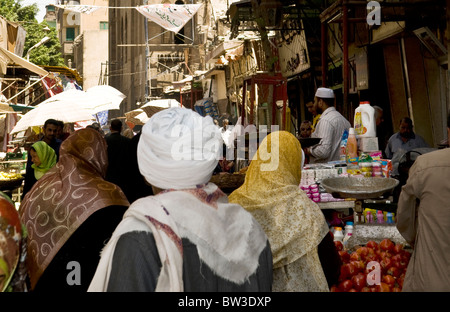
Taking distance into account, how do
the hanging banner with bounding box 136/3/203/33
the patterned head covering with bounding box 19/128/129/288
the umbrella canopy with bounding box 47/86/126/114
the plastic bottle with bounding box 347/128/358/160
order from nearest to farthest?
the patterned head covering with bounding box 19/128/129/288 → the plastic bottle with bounding box 347/128/358/160 → the umbrella canopy with bounding box 47/86/126/114 → the hanging banner with bounding box 136/3/203/33

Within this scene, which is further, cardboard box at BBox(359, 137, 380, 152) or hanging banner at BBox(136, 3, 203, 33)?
hanging banner at BBox(136, 3, 203, 33)

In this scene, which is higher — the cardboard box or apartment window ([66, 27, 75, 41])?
apartment window ([66, 27, 75, 41])

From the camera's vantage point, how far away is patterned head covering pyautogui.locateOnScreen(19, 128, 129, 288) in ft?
11.3

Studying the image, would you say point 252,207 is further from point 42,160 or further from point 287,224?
point 42,160

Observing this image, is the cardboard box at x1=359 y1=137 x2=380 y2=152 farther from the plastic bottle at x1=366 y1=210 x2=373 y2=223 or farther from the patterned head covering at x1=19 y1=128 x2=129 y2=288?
the patterned head covering at x1=19 y1=128 x2=129 y2=288

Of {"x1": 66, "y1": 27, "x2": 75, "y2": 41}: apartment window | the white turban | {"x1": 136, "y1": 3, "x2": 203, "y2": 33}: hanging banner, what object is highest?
{"x1": 66, "y1": 27, "x2": 75, "y2": 41}: apartment window

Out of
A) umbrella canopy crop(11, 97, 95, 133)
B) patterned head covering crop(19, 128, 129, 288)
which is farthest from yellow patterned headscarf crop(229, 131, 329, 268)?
umbrella canopy crop(11, 97, 95, 133)

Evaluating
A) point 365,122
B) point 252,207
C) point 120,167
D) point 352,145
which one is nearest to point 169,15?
point 120,167

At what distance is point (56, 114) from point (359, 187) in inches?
304

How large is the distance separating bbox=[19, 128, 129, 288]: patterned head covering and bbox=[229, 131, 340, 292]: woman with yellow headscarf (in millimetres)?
961

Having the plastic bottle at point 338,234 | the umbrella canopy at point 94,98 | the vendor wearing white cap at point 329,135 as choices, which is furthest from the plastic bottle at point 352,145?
the umbrella canopy at point 94,98

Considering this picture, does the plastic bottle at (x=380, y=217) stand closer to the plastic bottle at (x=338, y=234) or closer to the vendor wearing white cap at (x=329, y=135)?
the plastic bottle at (x=338, y=234)
